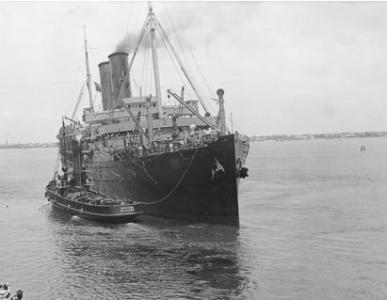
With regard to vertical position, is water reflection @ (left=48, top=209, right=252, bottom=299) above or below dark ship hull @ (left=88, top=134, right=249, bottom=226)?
below

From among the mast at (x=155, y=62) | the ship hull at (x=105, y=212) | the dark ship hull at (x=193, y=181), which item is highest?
the mast at (x=155, y=62)

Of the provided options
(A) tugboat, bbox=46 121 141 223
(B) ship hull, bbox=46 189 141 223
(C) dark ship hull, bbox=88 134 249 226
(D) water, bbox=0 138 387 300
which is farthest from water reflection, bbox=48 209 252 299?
(C) dark ship hull, bbox=88 134 249 226

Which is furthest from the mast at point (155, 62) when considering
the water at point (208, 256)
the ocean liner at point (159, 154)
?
the water at point (208, 256)

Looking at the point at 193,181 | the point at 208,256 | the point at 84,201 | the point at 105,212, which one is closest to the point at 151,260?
the point at 208,256

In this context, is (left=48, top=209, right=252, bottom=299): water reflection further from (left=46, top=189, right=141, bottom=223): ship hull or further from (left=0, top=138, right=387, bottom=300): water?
(left=46, top=189, right=141, bottom=223): ship hull

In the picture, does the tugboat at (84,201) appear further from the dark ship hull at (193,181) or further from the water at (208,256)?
the dark ship hull at (193,181)

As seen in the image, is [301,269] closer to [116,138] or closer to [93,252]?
[93,252]

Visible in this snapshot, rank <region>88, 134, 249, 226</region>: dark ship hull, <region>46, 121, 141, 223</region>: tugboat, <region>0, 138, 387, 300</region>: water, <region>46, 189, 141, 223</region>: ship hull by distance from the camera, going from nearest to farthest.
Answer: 1. <region>0, 138, 387, 300</region>: water
2. <region>88, 134, 249, 226</region>: dark ship hull
3. <region>46, 189, 141, 223</region>: ship hull
4. <region>46, 121, 141, 223</region>: tugboat
